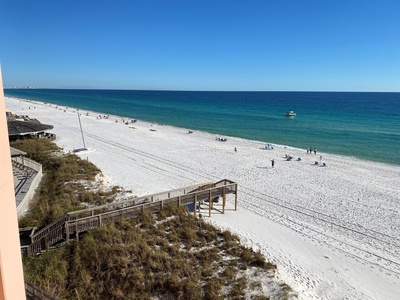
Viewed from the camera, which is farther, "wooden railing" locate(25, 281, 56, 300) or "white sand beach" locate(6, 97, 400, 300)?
"white sand beach" locate(6, 97, 400, 300)

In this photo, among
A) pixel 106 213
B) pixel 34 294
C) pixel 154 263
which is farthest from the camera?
pixel 106 213

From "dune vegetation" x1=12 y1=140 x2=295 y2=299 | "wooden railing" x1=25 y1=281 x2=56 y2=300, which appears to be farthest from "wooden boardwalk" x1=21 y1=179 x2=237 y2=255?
"wooden railing" x1=25 y1=281 x2=56 y2=300

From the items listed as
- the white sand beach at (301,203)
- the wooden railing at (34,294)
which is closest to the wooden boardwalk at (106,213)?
the white sand beach at (301,203)

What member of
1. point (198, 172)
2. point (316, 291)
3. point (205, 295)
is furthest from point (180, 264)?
point (198, 172)

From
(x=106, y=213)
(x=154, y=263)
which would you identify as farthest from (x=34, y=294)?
(x=106, y=213)

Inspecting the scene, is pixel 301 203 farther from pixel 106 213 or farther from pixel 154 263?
pixel 106 213

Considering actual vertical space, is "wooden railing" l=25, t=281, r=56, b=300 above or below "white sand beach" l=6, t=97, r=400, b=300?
above

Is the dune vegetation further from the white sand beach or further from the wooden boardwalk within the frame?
the white sand beach
